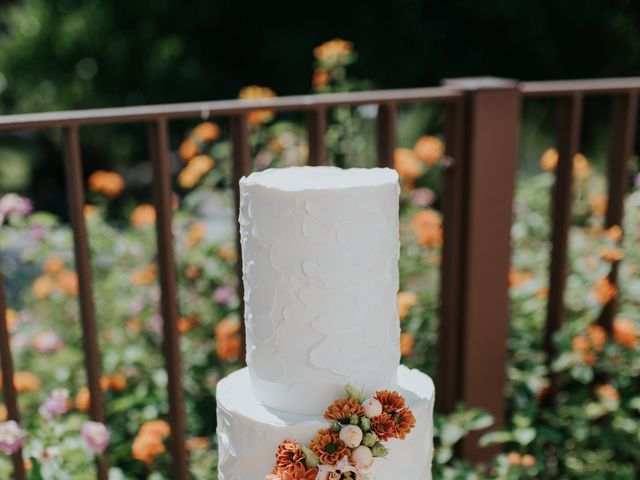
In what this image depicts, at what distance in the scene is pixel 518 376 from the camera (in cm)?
233

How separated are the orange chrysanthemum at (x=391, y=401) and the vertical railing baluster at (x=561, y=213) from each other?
115 cm

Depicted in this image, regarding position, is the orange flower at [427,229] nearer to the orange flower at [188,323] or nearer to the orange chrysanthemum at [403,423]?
the orange flower at [188,323]

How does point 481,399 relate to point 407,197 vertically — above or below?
below

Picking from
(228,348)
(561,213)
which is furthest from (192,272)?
(561,213)

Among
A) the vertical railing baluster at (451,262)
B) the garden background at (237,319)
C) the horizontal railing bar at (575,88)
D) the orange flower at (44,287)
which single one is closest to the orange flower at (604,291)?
the garden background at (237,319)

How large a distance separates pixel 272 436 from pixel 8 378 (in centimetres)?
69

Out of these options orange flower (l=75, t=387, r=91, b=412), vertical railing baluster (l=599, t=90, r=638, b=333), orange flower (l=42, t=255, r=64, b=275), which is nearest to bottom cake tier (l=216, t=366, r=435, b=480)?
orange flower (l=75, t=387, r=91, b=412)

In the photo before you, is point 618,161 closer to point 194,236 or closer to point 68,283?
point 194,236

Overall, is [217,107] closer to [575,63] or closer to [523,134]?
[523,134]

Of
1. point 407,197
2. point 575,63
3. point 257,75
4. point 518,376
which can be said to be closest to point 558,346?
point 518,376

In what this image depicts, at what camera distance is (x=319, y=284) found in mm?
1304

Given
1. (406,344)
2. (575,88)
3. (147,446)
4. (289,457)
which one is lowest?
(147,446)

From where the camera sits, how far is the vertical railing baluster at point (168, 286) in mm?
1817

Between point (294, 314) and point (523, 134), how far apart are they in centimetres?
421
